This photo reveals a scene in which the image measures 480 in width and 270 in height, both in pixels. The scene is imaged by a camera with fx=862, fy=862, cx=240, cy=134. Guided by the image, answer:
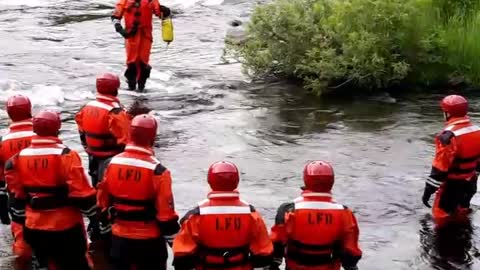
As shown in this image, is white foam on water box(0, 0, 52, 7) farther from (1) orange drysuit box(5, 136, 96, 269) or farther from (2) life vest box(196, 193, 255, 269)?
(2) life vest box(196, 193, 255, 269)

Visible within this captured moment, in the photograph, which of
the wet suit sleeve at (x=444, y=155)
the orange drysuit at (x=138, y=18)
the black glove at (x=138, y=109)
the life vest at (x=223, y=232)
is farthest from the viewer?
the orange drysuit at (x=138, y=18)

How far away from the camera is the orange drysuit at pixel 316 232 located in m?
6.67

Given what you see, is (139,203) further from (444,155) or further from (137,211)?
(444,155)

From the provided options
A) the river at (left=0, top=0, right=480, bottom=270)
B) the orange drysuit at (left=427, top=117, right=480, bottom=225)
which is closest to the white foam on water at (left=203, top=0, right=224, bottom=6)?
the river at (left=0, top=0, right=480, bottom=270)

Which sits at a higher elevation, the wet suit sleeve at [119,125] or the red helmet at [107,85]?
the red helmet at [107,85]

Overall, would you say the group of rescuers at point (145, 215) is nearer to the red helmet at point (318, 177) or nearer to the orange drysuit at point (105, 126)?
the red helmet at point (318, 177)

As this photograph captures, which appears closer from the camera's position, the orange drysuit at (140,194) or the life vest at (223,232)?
the life vest at (223,232)

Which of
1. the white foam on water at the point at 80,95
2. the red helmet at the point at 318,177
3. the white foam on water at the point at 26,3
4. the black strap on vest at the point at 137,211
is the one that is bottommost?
the white foam on water at the point at 26,3

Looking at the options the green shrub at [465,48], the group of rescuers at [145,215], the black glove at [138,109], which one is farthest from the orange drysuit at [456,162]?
the green shrub at [465,48]

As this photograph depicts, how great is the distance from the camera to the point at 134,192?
691 cm

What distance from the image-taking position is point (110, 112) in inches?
361

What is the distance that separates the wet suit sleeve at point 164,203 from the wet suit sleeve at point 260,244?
0.75 metres

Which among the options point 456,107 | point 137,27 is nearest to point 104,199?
point 456,107

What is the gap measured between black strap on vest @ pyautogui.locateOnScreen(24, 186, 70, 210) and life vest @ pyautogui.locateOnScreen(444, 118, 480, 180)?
4081 mm
